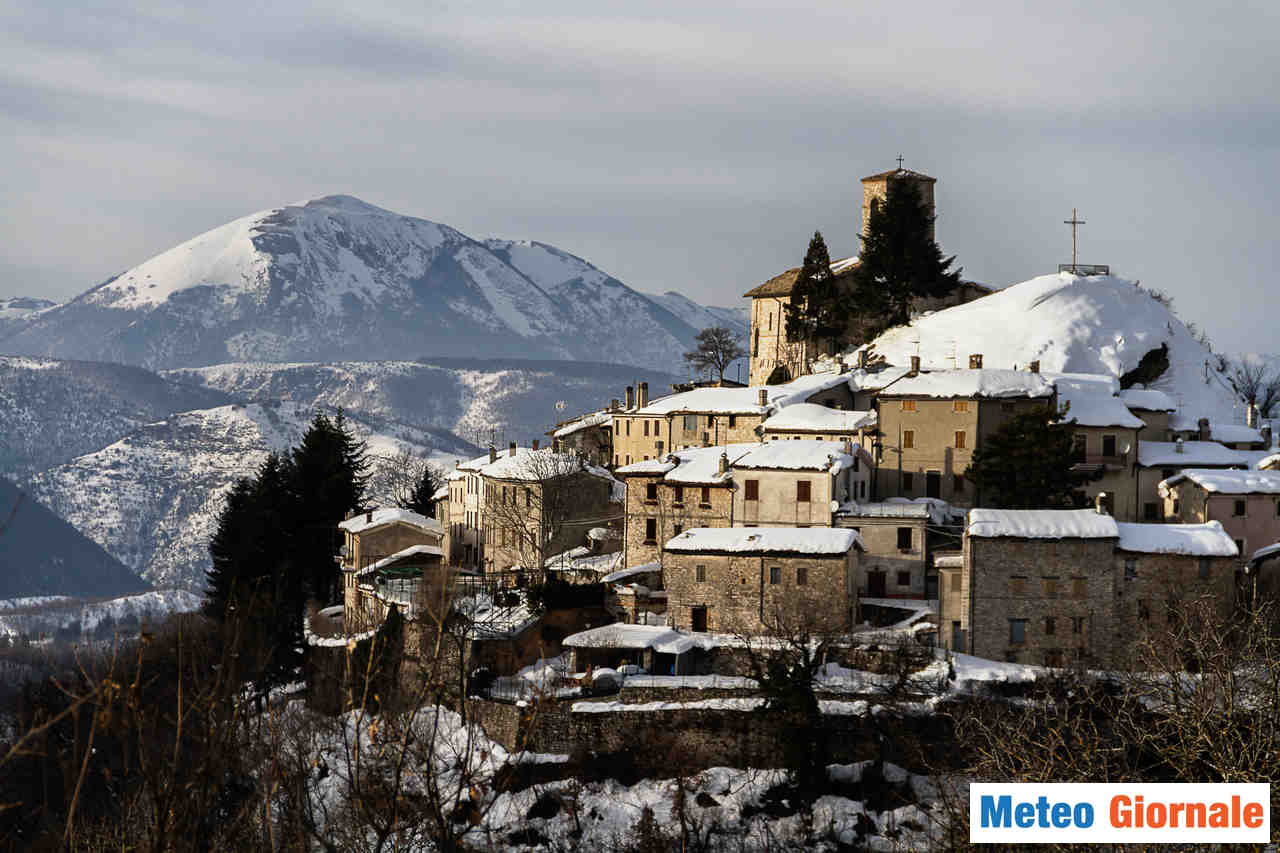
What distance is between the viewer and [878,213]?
8025 cm

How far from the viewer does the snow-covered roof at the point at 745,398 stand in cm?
6544

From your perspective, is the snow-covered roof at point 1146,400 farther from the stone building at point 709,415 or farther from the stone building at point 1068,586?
the stone building at point 1068,586

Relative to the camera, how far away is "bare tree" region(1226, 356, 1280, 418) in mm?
86562

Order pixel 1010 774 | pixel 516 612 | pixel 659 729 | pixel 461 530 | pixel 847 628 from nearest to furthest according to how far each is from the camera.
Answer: pixel 1010 774, pixel 659 729, pixel 847 628, pixel 516 612, pixel 461 530

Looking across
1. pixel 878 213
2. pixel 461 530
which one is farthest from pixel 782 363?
pixel 461 530

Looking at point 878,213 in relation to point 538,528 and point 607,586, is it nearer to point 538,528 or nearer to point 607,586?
point 538,528

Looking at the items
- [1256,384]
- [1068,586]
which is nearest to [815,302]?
[1256,384]

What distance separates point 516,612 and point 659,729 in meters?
8.47

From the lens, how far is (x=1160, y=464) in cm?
5612

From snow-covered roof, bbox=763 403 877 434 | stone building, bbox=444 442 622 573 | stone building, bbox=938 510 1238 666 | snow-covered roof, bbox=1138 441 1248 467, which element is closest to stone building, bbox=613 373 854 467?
snow-covered roof, bbox=763 403 877 434

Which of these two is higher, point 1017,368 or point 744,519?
point 1017,368

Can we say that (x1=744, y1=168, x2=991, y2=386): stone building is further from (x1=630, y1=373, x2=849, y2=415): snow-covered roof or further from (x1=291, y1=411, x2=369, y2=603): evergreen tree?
(x1=291, y1=411, x2=369, y2=603): evergreen tree

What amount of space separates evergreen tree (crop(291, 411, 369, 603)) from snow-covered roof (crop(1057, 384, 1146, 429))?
30.7 metres

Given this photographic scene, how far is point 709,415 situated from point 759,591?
67.7 feet
